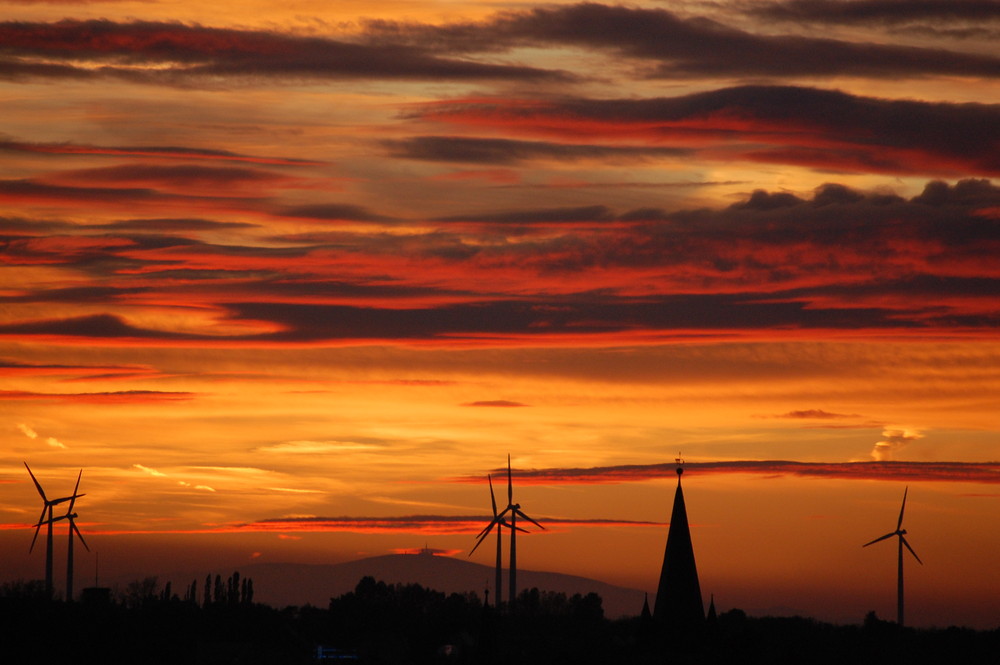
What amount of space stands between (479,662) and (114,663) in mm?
66528

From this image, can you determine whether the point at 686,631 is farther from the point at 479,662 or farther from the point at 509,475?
the point at 509,475

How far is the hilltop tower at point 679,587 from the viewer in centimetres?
12031

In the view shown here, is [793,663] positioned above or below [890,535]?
below

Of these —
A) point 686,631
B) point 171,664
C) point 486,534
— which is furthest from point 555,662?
point 686,631

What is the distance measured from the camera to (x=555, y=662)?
180125mm

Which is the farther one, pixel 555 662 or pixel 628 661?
pixel 555 662

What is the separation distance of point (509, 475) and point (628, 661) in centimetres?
4119

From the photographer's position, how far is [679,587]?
395ft

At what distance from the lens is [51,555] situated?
627 ft

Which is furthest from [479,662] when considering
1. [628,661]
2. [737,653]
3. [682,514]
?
[682,514]

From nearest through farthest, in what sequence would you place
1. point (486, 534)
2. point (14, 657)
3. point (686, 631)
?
point (686, 631), point (486, 534), point (14, 657)

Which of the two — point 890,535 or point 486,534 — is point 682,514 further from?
point 890,535

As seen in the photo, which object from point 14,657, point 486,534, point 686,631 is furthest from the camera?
point 14,657

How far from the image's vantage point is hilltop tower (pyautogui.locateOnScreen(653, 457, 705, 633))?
12031 cm
